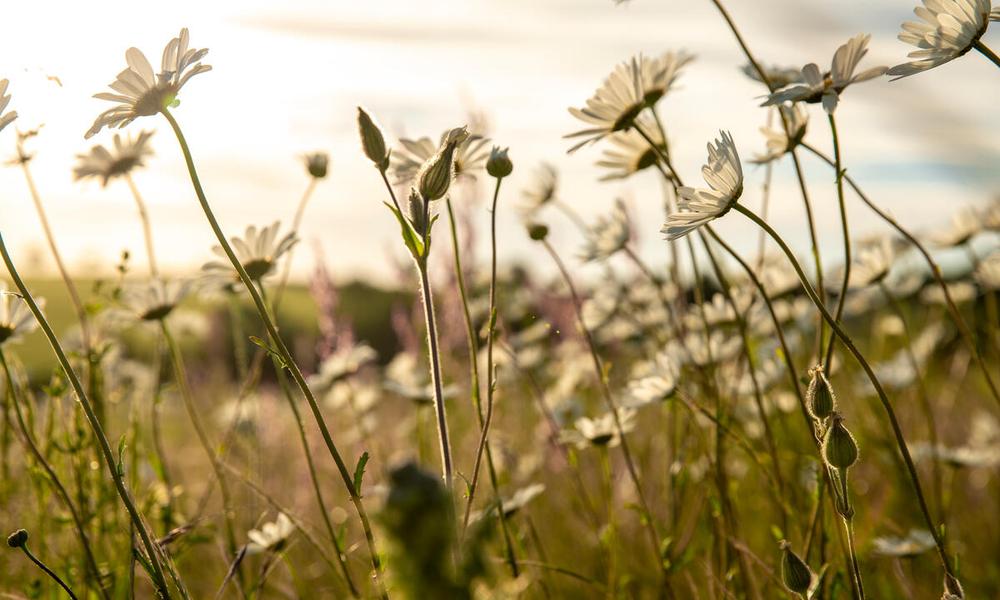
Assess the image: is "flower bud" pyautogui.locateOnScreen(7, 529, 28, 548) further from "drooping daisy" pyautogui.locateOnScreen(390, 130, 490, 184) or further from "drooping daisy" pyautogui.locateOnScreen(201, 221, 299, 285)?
"drooping daisy" pyautogui.locateOnScreen(390, 130, 490, 184)

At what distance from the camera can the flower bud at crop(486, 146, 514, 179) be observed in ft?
4.39

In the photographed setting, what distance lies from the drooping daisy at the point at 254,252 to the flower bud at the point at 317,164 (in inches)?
10.3

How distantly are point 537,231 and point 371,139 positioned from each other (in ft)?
2.70

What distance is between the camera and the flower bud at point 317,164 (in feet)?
6.12

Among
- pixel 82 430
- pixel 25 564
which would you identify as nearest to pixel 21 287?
pixel 82 430

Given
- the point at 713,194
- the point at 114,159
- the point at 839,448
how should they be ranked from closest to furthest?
1. the point at 839,448
2. the point at 713,194
3. the point at 114,159

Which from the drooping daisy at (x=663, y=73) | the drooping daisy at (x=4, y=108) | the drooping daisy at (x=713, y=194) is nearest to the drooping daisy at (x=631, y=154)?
the drooping daisy at (x=663, y=73)

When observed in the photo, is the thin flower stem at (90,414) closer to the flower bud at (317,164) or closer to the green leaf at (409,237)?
the green leaf at (409,237)

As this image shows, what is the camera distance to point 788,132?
129 cm

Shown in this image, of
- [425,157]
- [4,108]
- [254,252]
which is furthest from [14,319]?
[425,157]

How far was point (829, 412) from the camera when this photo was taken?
38.4 inches

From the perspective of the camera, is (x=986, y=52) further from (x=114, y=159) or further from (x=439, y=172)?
(x=114, y=159)

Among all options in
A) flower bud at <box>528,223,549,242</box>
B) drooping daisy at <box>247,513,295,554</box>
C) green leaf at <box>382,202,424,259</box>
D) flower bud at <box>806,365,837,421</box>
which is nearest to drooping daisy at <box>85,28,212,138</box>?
green leaf at <box>382,202,424,259</box>

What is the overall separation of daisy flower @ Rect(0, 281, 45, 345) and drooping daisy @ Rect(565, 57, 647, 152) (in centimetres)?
106
